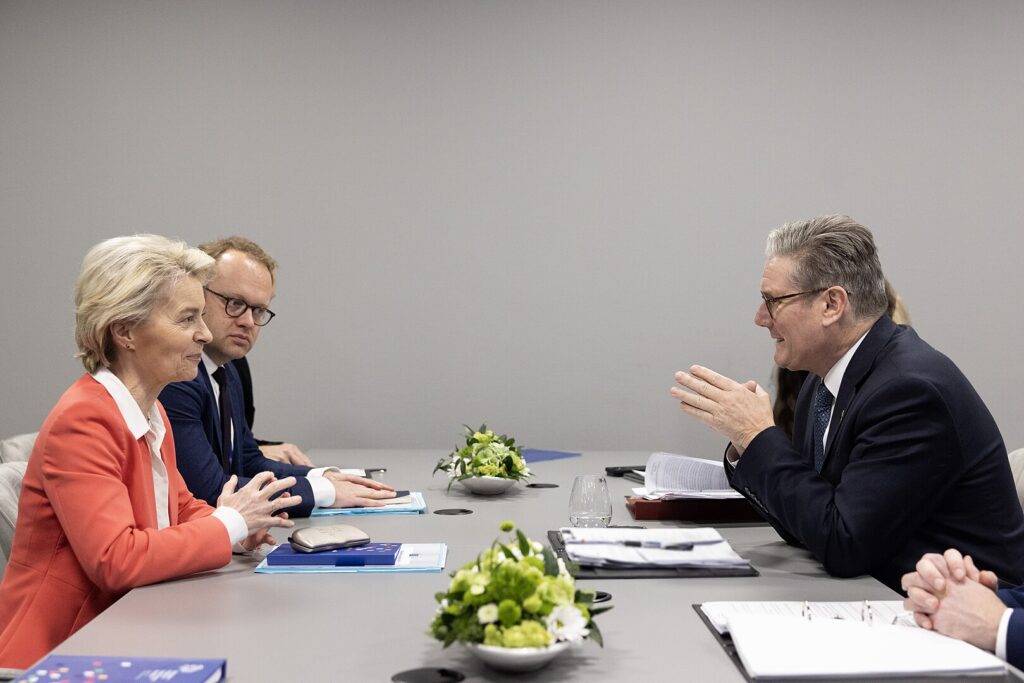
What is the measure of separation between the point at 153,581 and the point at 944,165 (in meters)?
4.19

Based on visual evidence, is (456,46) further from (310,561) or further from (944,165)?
(310,561)

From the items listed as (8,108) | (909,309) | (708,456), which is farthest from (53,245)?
(909,309)

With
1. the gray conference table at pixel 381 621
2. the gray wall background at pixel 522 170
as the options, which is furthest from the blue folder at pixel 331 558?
the gray wall background at pixel 522 170

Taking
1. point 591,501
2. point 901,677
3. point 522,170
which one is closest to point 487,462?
point 591,501

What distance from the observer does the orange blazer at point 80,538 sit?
1769 mm

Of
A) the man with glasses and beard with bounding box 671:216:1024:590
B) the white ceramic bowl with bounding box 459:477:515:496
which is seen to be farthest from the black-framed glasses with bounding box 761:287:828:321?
the white ceramic bowl with bounding box 459:477:515:496

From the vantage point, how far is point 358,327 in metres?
4.75

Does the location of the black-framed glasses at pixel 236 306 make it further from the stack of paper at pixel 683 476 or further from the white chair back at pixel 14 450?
the stack of paper at pixel 683 476

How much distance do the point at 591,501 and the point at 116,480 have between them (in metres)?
1.00

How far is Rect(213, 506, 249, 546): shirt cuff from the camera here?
74.9 inches

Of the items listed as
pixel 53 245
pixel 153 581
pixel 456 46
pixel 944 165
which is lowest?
pixel 153 581

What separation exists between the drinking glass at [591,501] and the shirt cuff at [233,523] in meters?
0.74

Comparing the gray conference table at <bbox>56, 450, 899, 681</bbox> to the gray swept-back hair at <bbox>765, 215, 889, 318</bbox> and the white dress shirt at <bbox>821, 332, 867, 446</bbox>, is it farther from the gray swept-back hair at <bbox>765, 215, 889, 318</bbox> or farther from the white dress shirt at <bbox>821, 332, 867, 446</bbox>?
the gray swept-back hair at <bbox>765, 215, 889, 318</bbox>

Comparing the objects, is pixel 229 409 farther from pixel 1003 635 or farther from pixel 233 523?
pixel 1003 635
